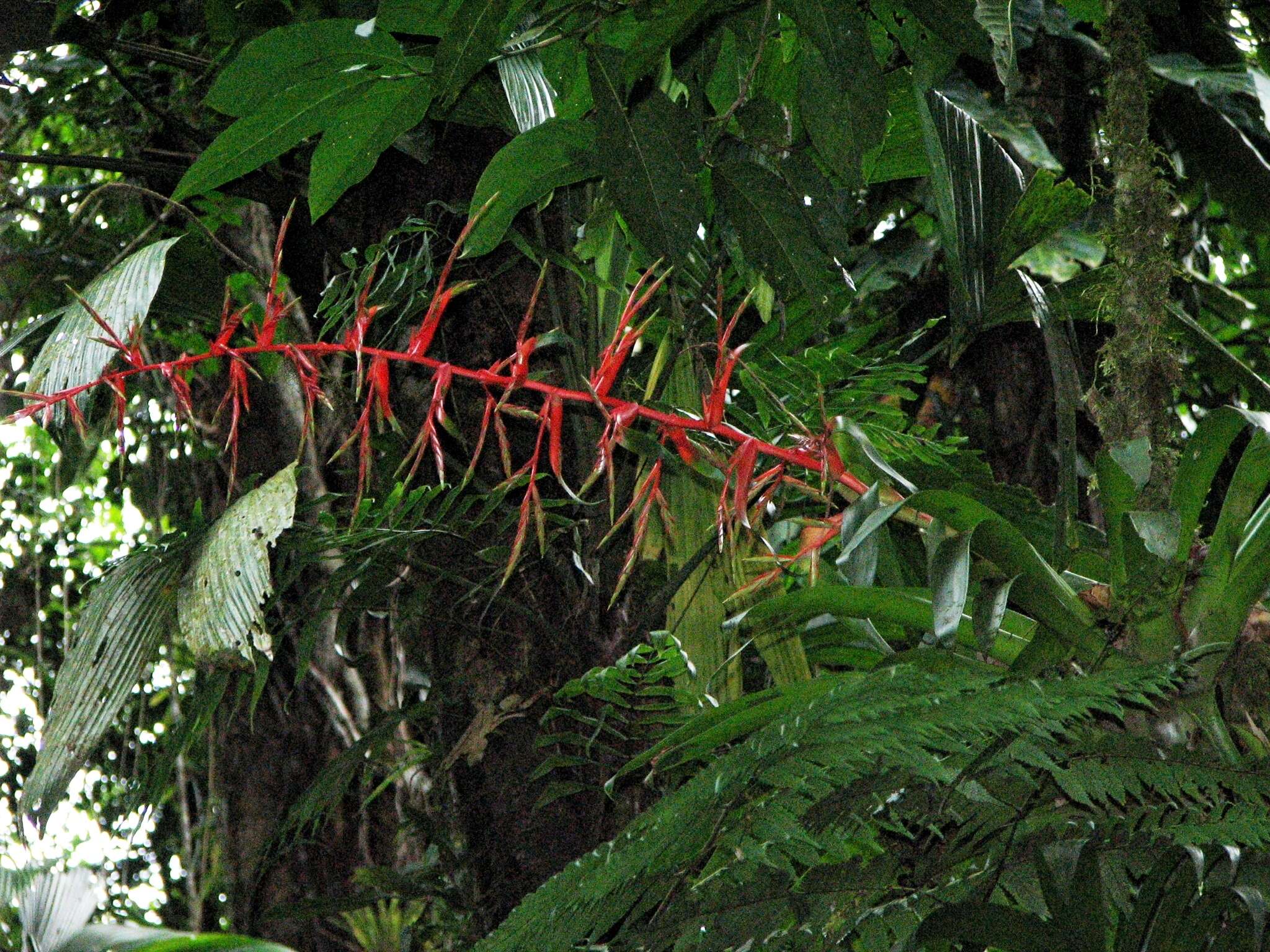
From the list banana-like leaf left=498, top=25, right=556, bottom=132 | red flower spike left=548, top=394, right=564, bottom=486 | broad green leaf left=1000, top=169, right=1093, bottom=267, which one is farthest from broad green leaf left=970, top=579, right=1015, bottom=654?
banana-like leaf left=498, top=25, right=556, bottom=132

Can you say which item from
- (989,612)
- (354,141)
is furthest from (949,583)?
(354,141)

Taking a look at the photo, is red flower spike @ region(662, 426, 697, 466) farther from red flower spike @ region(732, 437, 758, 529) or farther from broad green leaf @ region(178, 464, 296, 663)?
broad green leaf @ region(178, 464, 296, 663)

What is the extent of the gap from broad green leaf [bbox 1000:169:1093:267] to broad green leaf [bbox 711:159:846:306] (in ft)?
0.51

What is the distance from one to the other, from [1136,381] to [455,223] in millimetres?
627

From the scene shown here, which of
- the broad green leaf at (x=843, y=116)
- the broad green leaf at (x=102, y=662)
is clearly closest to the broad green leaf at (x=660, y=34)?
the broad green leaf at (x=843, y=116)

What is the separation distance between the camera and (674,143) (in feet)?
2.92

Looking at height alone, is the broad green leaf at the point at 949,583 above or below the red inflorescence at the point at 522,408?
below

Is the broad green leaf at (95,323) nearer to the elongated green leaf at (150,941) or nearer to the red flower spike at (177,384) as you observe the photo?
the red flower spike at (177,384)

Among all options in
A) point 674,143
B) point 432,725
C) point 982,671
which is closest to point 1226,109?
point 674,143

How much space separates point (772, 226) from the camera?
962 mm

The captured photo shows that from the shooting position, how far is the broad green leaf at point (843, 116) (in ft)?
2.86

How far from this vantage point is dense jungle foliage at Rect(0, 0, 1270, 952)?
0.62 metres

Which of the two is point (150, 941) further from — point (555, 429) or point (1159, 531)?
point (1159, 531)

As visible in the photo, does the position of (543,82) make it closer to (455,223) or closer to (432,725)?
(455,223)
